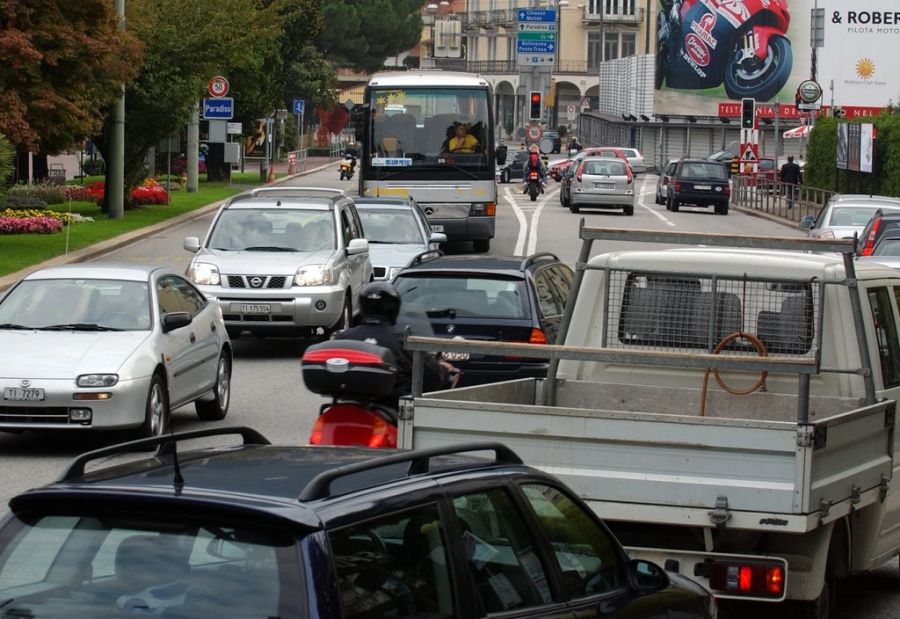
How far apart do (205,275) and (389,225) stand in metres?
5.78

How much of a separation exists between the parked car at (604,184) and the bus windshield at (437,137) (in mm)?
15918

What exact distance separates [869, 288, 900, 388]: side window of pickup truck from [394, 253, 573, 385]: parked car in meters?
4.81

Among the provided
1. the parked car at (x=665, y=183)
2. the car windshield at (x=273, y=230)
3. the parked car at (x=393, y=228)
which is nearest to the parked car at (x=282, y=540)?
the car windshield at (x=273, y=230)

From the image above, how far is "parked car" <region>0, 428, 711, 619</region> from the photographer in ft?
13.8

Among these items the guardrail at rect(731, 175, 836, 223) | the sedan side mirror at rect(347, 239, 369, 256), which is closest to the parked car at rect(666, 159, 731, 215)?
the guardrail at rect(731, 175, 836, 223)

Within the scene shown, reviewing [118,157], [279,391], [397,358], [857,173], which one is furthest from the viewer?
[857,173]

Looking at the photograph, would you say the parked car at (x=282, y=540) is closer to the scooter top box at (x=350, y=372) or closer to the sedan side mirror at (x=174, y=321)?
the scooter top box at (x=350, y=372)

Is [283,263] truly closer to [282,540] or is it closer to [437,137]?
[437,137]

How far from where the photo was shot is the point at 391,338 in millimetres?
9508

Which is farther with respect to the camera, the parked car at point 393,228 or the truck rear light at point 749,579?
the parked car at point 393,228

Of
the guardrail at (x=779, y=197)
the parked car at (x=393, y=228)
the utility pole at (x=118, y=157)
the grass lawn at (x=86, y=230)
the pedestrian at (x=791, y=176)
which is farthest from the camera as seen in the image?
the pedestrian at (x=791, y=176)

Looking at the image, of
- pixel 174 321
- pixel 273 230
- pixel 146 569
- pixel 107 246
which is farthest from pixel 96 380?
pixel 107 246

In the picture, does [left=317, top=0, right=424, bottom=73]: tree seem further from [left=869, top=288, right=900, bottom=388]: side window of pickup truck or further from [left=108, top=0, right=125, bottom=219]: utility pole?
[left=869, top=288, right=900, bottom=388]: side window of pickup truck

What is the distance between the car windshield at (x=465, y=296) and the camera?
46.2 ft
